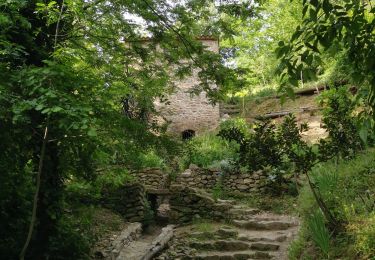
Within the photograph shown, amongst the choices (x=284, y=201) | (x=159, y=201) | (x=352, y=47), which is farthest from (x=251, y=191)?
(x=352, y=47)

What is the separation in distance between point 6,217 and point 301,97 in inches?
630

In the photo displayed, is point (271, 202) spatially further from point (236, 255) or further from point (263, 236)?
point (236, 255)

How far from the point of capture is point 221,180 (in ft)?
38.1

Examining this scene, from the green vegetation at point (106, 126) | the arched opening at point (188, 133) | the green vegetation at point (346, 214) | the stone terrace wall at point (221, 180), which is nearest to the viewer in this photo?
the green vegetation at point (106, 126)

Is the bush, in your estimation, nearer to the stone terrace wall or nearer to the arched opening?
the stone terrace wall

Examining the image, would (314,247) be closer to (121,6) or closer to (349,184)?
(349,184)

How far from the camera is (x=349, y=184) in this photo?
20.9 feet

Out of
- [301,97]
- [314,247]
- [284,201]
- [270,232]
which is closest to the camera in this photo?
[314,247]

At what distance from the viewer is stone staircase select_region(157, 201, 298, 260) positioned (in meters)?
7.41

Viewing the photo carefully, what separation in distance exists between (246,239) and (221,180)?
3.64 metres

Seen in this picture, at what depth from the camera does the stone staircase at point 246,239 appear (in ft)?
24.3

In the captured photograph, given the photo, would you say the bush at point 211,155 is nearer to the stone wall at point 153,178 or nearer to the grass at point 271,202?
→ the stone wall at point 153,178

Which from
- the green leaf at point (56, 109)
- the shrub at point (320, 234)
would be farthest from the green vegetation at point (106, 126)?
the green leaf at point (56, 109)

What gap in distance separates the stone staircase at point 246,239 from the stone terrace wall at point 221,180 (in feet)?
5.37
